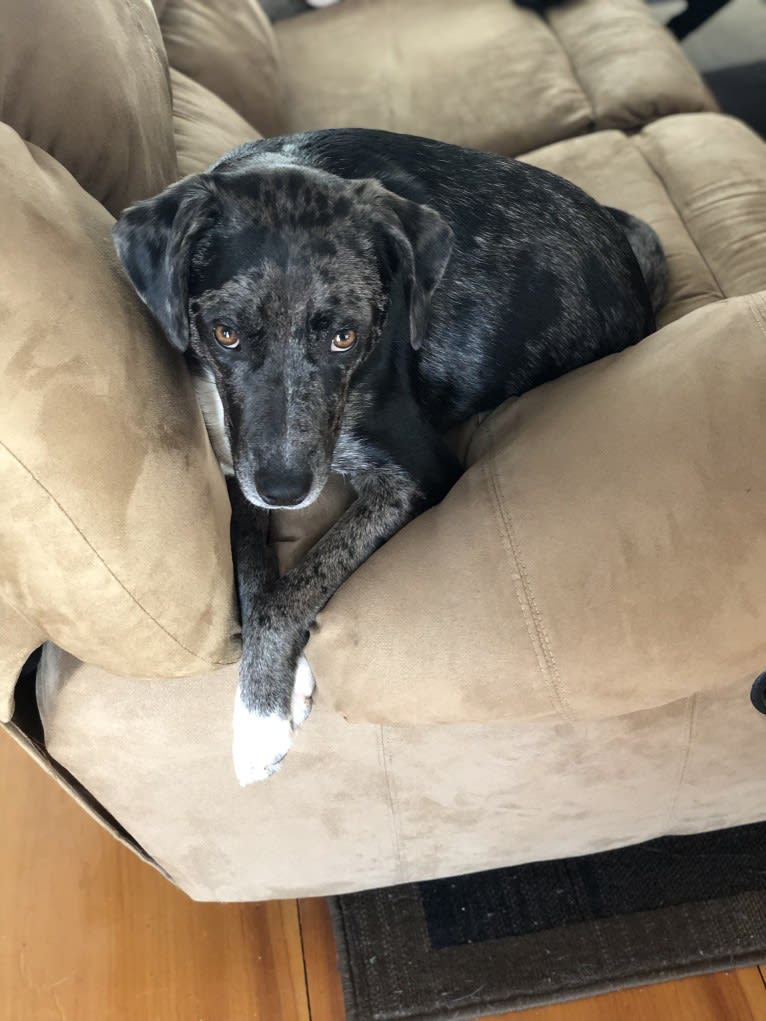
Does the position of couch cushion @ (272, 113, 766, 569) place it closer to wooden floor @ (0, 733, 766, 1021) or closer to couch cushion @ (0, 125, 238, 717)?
couch cushion @ (0, 125, 238, 717)

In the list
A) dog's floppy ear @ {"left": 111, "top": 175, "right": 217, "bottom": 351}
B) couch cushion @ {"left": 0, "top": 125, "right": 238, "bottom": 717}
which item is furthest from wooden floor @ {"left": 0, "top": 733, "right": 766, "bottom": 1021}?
dog's floppy ear @ {"left": 111, "top": 175, "right": 217, "bottom": 351}

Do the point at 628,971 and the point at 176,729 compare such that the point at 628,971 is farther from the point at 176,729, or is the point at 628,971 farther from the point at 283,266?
the point at 283,266

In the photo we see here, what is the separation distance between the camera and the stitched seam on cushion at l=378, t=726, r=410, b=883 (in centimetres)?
163

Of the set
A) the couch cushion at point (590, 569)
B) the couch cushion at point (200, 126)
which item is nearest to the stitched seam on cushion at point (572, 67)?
the couch cushion at point (200, 126)

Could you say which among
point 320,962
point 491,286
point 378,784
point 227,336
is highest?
point 227,336

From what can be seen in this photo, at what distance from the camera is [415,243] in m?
1.62

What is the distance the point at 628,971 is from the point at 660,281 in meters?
1.58

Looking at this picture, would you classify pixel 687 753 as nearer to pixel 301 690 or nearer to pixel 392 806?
pixel 392 806

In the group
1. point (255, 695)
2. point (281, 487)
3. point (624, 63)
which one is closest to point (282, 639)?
point (255, 695)

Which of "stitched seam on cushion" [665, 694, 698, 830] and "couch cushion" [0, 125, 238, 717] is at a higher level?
"couch cushion" [0, 125, 238, 717]

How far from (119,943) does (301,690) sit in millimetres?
910

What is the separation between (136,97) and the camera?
174cm

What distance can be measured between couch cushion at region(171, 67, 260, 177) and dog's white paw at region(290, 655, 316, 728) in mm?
1244

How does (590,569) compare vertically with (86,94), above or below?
below
